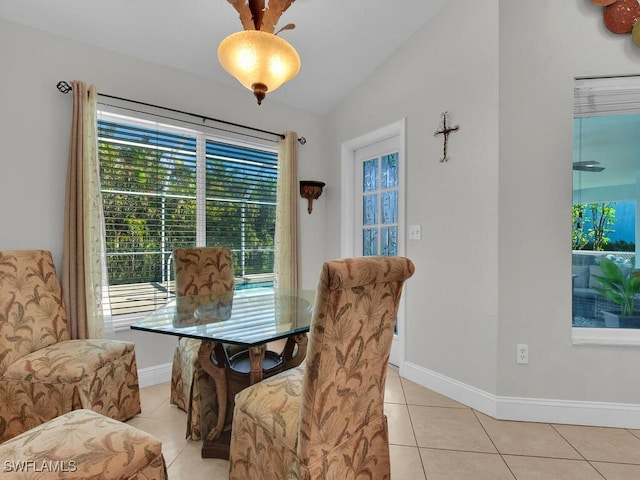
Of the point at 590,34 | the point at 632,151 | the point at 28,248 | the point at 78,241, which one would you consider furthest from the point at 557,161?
the point at 28,248

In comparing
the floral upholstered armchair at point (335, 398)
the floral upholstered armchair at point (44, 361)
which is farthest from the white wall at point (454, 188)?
the floral upholstered armchair at point (44, 361)

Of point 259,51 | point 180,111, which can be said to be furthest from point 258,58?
point 180,111

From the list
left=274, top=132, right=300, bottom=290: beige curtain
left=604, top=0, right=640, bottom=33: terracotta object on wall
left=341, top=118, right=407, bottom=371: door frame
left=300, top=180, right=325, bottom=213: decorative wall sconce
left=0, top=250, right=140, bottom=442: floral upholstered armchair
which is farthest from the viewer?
left=300, top=180, right=325, bottom=213: decorative wall sconce

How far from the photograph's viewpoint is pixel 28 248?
2.10 m

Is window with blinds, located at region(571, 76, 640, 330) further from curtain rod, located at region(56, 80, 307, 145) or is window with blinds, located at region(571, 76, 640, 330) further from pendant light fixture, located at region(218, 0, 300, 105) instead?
curtain rod, located at region(56, 80, 307, 145)

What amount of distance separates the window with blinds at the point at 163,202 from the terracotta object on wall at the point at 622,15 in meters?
2.69

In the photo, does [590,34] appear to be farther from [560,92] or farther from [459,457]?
[459,457]

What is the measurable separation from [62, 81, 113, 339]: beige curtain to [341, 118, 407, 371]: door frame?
2.13 m

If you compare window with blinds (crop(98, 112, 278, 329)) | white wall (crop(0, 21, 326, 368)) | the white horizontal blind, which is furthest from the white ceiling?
the white horizontal blind

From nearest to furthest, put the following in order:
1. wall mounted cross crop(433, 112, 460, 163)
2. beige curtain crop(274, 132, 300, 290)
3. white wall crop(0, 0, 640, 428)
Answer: white wall crop(0, 0, 640, 428) < wall mounted cross crop(433, 112, 460, 163) < beige curtain crop(274, 132, 300, 290)

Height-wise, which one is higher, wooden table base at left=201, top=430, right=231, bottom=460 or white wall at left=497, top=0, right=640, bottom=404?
white wall at left=497, top=0, right=640, bottom=404

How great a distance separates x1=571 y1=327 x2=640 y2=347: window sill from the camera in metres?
2.00

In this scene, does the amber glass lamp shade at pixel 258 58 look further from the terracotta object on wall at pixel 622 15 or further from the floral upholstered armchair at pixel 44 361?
the terracotta object on wall at pixel 622 15

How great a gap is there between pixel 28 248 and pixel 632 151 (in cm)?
394
